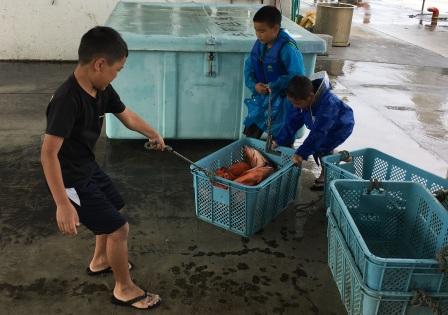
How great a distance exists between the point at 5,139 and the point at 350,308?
3958 millimetres

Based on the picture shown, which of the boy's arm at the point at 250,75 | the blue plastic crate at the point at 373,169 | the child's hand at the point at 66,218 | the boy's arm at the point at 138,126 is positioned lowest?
the blue plastic crate at the point at 373,169

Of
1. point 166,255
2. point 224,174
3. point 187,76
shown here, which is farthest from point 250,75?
point 166,255

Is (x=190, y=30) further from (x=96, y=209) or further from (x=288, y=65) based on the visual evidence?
(x=96, y=209)

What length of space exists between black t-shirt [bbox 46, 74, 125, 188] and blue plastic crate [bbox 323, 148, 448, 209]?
1704 mm

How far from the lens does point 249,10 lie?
6.09 meters

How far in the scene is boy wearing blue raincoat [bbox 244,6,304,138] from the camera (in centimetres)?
357

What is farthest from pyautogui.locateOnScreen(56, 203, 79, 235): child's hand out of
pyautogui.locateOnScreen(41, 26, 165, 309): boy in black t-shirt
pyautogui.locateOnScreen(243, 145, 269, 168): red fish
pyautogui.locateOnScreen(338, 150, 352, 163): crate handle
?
pyautogui.locateOnScreen(338, 150, 352, 163): crate handle

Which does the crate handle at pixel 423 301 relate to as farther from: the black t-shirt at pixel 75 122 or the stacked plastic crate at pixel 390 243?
the black t-shirt at pixel 75 122

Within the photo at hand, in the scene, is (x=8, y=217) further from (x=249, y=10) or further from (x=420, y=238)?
(x=249, y=10)

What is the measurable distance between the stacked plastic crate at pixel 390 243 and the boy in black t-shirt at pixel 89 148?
108cm

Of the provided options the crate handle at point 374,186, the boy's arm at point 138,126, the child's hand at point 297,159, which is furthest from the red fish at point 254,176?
the crate handle at point 374,186

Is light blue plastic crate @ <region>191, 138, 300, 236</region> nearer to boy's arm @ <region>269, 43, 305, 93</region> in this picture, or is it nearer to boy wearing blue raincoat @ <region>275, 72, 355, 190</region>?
boy wearing blue raincoat @ <region>275, 72, 355, 190</region>

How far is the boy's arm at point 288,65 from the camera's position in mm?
3588

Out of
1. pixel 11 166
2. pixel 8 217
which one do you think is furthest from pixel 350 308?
pixel 11 166
